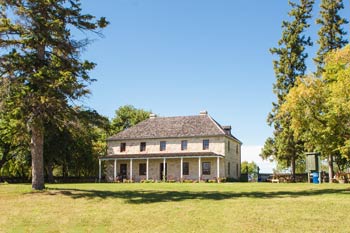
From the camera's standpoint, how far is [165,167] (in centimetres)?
Answer: 4653

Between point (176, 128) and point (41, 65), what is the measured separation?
28.0m

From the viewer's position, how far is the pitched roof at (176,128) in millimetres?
45963

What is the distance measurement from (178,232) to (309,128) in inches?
624

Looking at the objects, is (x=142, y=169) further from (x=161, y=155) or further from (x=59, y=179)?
(x=59, y=179)

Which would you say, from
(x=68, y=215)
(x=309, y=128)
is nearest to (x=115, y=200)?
(x=68, y=215)

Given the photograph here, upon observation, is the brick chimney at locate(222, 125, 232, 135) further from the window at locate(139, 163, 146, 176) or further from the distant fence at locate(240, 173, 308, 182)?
the window at locate(139, 163, 146, 176)

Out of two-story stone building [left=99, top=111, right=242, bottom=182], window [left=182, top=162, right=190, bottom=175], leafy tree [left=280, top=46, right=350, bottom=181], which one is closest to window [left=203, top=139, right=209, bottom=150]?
two-story stone building [left=99, top=111, right=242, bottom=182]

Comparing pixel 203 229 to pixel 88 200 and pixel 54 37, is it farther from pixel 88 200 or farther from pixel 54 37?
pixel 54 37

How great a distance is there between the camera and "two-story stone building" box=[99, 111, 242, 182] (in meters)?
44.7

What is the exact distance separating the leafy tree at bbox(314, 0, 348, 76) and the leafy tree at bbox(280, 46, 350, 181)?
57.7ft

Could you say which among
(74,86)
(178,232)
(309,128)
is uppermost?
(74,86)

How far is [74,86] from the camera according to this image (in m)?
20.4

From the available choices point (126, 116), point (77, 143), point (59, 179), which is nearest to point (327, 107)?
point (77, 143)

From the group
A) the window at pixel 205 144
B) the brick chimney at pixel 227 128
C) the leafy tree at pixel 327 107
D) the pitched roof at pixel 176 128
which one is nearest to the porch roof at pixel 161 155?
the window at pixel 205 144
